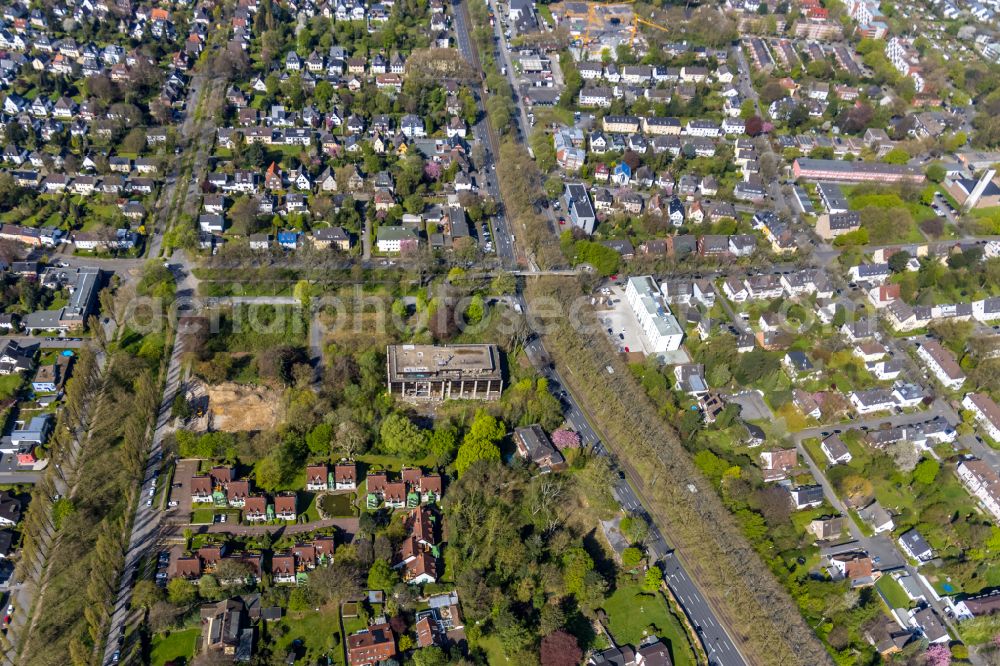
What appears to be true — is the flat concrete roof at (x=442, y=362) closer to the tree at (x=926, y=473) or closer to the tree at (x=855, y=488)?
the tree at (x=855, y=488)

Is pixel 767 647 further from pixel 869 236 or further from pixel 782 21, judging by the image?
pixel 782 21

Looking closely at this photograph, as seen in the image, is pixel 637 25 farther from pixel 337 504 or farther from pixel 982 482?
pixel 337 504

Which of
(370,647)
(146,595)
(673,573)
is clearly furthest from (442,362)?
(146,595)

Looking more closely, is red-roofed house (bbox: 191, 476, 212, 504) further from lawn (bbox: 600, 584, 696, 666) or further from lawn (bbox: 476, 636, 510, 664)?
lawn (bbox: 600, 584, 696, 666)

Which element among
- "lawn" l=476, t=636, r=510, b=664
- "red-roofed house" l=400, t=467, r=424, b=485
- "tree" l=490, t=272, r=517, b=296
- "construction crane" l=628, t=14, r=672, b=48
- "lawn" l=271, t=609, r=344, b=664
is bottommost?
"lawn" l=476, t=636, r=510, b=664

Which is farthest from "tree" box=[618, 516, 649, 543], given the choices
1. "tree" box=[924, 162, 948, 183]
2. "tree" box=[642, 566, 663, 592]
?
"tree" box=[924, 162, 948, 183]
